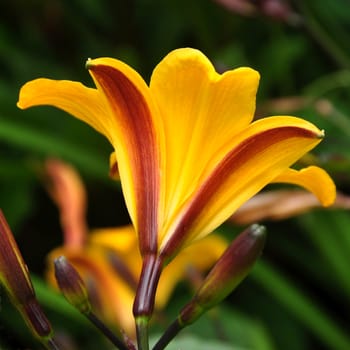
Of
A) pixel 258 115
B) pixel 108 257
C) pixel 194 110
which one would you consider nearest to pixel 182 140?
pixel 194 110

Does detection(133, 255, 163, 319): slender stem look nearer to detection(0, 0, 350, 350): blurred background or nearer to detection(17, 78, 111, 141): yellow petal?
detection(17, 78, 111, 141): yellow petal

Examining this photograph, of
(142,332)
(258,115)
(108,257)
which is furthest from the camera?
(258,115)

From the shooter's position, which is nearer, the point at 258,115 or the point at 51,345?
the point at 51,345

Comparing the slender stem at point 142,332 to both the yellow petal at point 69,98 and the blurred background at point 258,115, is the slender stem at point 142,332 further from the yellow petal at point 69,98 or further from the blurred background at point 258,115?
the blurred background at point 258,115

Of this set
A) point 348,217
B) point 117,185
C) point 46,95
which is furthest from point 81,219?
point 46,95

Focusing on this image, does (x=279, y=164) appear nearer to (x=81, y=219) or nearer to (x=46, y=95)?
(x=46, y=95)

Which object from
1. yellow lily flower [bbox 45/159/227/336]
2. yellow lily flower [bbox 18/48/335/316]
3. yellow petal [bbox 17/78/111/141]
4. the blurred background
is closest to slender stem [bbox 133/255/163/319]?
yellow lily flower [bbox 18/48/335/316]

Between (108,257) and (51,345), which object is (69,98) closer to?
(51,345)
